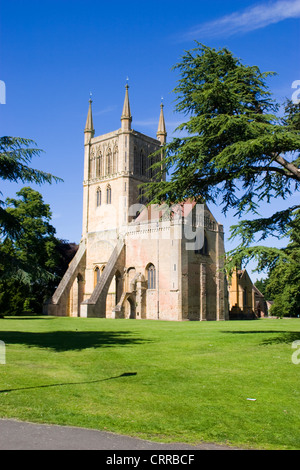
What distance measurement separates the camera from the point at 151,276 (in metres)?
45.9

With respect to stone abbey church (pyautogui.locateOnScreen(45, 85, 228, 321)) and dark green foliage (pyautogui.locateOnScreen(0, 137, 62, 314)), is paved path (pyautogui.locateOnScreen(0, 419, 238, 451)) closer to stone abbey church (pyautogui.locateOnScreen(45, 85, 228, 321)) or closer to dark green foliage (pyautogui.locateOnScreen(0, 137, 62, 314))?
dark green foliage (pyautogui.locateOnScreen(0, 137, 62, 314))

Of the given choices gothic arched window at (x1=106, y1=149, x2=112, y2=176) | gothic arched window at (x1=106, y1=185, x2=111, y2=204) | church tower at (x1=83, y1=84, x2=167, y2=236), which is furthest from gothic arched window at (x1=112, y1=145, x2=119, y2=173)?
gothic arched window at (x1=106, y1=185, x2=111, y2=204)

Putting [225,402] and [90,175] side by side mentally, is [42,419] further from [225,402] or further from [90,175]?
[90,175]

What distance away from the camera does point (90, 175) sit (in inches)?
2223

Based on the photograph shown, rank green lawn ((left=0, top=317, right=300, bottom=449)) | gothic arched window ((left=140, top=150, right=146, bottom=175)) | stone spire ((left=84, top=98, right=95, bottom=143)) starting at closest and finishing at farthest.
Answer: green lawn ((left=0, top=317, right=300, bottom=449)) → gothic arched window ((left=140, top=150, right=146, bottom=175)) → stone spire ((left=84, top=98, right=95, bottom=143))

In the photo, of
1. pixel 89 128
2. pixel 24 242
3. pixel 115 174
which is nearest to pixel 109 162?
pixel 115 174

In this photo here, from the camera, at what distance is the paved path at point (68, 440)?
5.17m

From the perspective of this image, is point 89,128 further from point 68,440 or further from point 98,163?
point 68,440

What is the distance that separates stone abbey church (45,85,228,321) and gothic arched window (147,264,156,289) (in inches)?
3.9

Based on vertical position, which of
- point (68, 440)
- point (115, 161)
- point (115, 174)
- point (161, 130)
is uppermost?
point (161, 130)

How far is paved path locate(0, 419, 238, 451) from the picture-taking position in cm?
517

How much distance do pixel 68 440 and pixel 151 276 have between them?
133ft

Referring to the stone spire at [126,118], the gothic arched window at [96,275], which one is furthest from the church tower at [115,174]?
the gothic arched window at [96,275]

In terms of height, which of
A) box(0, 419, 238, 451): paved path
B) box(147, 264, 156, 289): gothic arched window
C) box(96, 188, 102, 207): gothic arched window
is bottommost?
box(0, 419, 238, 451): paved path
